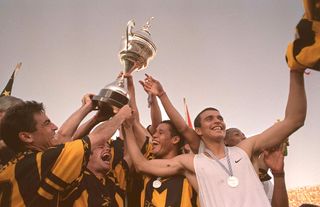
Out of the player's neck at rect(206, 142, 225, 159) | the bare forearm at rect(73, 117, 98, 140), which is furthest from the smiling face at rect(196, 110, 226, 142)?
the bare forearm at rect(73, 117, 98, 140)

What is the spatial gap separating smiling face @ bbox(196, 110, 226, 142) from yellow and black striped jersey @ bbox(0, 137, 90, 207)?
1531 millimetres

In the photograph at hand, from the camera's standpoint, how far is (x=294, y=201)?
51.3ft

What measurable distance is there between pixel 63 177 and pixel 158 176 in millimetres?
1183

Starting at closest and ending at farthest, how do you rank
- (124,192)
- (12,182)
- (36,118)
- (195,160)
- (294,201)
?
(12,182) < (36,118) < (195,160) < (124,192) < (294,201)

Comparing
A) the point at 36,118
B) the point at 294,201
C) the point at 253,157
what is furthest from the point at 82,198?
the point at 294,201

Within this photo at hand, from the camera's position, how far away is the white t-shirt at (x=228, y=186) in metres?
2.54

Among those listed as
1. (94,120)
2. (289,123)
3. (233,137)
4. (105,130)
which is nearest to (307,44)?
(289,123)

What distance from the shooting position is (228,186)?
105 inches

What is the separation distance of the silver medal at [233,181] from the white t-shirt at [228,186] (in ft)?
0.07

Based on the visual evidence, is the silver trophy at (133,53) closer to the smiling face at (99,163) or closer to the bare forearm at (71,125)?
the bare forearm at (71,125)

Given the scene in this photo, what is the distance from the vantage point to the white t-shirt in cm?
254

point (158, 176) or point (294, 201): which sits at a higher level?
point (158, 176)

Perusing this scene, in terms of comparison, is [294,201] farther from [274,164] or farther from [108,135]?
[108,135]

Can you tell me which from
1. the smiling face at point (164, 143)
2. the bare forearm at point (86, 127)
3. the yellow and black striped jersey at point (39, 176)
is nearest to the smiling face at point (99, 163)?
the bare forearm at point (86, 127)
